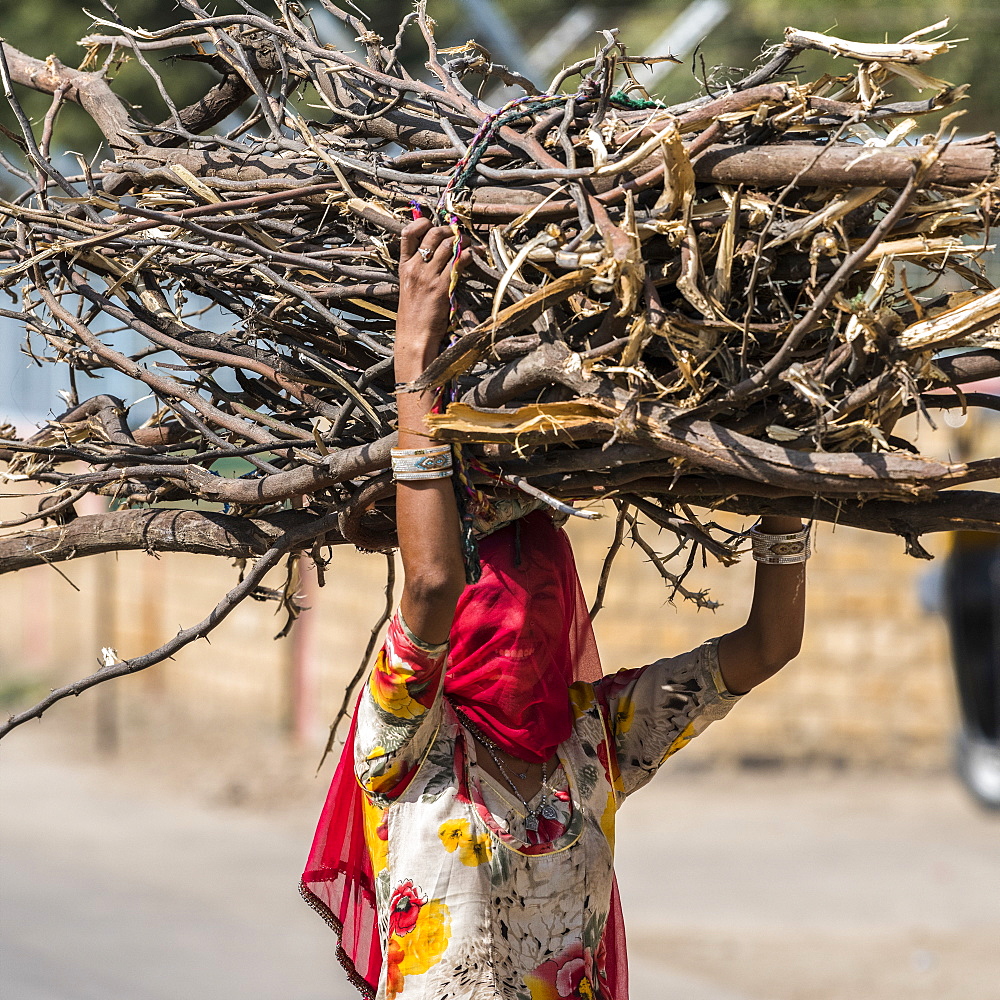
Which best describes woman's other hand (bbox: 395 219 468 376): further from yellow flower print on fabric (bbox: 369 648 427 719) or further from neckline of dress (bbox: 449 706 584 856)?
neckline of dress (bbox: 449 706 584 856)

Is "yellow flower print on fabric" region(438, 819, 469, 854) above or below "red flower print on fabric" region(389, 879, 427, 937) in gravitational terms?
above

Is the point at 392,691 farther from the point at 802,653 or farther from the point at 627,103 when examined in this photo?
the point at 802,653

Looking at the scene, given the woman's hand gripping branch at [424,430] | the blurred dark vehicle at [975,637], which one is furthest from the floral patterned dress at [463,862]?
the blurred dark vehicle at [975,637]

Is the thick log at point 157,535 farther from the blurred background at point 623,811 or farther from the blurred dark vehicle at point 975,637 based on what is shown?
the blurred dark vehicle at point 975,637

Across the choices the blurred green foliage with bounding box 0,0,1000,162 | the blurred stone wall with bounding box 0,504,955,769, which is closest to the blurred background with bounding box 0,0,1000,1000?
the blurred stone wall with bounding box 0,504,955,769

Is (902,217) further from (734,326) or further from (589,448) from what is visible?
(589,448)

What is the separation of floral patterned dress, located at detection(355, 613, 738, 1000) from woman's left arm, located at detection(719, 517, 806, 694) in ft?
1.11

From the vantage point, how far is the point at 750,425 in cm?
150

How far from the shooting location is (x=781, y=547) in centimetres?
211

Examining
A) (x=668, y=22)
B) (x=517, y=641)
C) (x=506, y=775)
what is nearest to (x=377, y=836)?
(x=506, y=775)

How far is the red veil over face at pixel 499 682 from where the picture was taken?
2033mm

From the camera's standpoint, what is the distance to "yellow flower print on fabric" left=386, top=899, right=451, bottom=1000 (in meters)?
1.97

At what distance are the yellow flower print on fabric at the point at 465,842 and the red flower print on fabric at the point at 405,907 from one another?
8 centimetres

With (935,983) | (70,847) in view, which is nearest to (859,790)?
(935,983)
